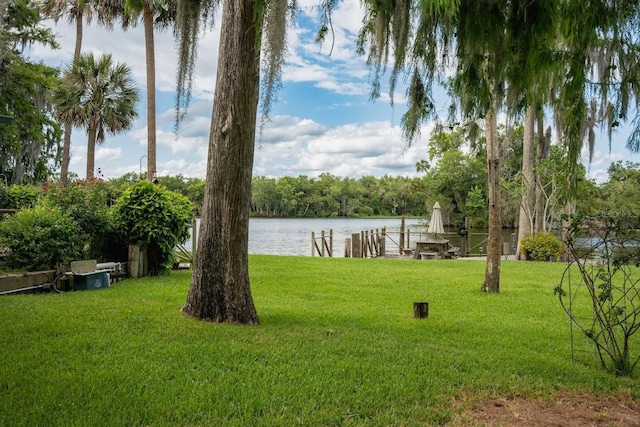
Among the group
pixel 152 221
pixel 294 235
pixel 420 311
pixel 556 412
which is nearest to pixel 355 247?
pixel 152 221

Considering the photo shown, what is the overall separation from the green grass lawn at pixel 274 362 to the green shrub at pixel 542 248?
10.1m

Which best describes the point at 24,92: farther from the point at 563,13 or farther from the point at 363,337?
the point at 563,13

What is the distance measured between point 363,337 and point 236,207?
6.31ft

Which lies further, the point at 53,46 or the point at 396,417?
the point at 53,46

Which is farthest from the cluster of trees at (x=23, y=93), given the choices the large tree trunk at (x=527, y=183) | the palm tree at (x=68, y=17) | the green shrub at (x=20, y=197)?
the large tree trunk at (x=527, y=183)

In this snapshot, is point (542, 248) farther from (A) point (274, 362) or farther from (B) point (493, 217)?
(A) point (274, 362)

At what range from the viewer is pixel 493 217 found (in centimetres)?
870

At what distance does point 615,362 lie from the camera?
13.6 ft

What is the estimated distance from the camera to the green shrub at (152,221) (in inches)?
347

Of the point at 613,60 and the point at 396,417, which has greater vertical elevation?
the point at 613,60

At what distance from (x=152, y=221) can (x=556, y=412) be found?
24.2ft

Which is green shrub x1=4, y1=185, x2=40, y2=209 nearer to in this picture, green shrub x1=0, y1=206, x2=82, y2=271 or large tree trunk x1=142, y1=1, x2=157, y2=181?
large tree trunk x1=142, y1=1, x2=157, y2=181

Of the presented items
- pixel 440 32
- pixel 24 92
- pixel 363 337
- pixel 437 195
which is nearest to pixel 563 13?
pixel 440 32

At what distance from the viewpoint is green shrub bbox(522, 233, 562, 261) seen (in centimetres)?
1620
